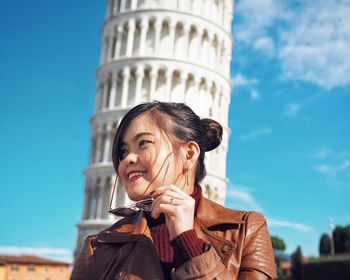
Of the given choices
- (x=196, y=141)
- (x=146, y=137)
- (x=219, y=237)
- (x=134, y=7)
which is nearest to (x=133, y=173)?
(x=146, y=137)

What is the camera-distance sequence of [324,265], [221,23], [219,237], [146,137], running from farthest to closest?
[221,23] → [324,265] → [146,137] → [219,237]

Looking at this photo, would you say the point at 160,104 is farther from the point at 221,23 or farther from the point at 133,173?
the point at 221,23

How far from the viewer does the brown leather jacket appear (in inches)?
63.9

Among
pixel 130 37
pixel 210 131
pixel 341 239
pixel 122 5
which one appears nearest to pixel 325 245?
pixel 341 239

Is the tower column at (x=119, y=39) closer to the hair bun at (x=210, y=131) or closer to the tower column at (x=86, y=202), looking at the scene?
the tower column at (x=86, y=202)

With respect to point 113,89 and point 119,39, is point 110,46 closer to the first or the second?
point 119,39

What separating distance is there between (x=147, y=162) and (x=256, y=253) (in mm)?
466

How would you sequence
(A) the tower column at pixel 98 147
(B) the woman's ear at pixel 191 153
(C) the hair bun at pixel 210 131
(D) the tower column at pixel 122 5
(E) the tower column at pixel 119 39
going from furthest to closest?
(D) the tower column at pixel 122 5 → (E) the tower column at pixel 119 39 → (A) the tower column at pixel 98 147 → (C) the hair bun at pixel 210 131 → (B) the woman's ear at pixel 191 153

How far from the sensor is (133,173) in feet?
6.01

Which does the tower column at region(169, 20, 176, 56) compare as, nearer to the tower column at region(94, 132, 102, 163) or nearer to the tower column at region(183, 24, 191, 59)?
the tower column at region(183, 24, 191, 59)

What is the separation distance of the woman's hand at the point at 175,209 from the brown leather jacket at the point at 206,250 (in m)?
0.09

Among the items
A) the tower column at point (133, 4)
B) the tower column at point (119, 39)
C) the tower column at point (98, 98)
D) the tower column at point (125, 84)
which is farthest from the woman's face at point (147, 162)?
the tower column at point (133, 4)

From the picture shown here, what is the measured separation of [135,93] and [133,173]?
1363 inches

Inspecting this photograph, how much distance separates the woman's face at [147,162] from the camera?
5.88ft
